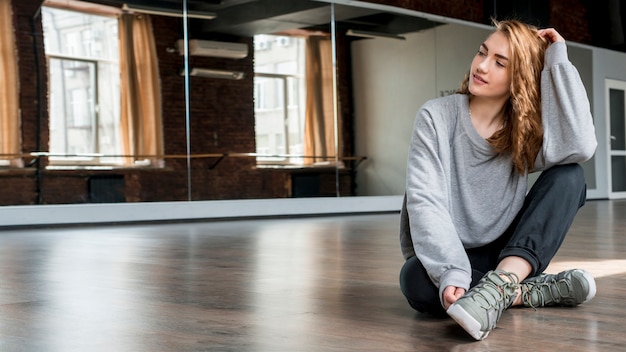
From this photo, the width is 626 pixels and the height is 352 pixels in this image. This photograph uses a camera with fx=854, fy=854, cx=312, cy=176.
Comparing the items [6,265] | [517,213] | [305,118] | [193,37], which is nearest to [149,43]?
[193,37]

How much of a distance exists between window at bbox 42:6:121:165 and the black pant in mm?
7039

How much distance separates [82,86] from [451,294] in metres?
7.42

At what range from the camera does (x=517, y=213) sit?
241 cm

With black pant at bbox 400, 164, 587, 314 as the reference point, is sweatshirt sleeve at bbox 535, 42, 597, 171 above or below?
above

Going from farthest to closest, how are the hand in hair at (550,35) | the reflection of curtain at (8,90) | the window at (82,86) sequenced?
1. the window at (82,86)
2. the reflection of curtain at (8,90)
3. the hand in hair at (550,35)

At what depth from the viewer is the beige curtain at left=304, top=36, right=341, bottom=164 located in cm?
1054

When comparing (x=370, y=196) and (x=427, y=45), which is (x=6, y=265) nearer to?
(x=370, y=196)

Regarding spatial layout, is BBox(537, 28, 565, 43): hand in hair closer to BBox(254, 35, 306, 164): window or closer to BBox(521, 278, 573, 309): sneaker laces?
BBox(521, 278, 573, 309): sneaker laces

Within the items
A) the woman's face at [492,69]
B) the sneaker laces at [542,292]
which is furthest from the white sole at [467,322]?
the woman's face at [492,69]

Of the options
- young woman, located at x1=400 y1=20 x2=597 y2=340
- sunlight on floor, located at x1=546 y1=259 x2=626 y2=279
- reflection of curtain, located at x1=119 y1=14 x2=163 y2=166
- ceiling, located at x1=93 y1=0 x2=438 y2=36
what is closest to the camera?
young woman, located at x1=400 y1=20 x2=597 y2=340

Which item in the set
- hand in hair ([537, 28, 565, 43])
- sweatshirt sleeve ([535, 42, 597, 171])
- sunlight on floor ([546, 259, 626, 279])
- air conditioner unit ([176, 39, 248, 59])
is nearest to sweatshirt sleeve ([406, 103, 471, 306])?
sweatshirt sleeve ([535, 42, 597, 171])

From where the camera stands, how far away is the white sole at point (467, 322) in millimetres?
1928

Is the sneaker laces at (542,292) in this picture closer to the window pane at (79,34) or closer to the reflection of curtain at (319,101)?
the window pane at (79,34)

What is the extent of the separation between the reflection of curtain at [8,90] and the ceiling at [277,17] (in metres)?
1.04
